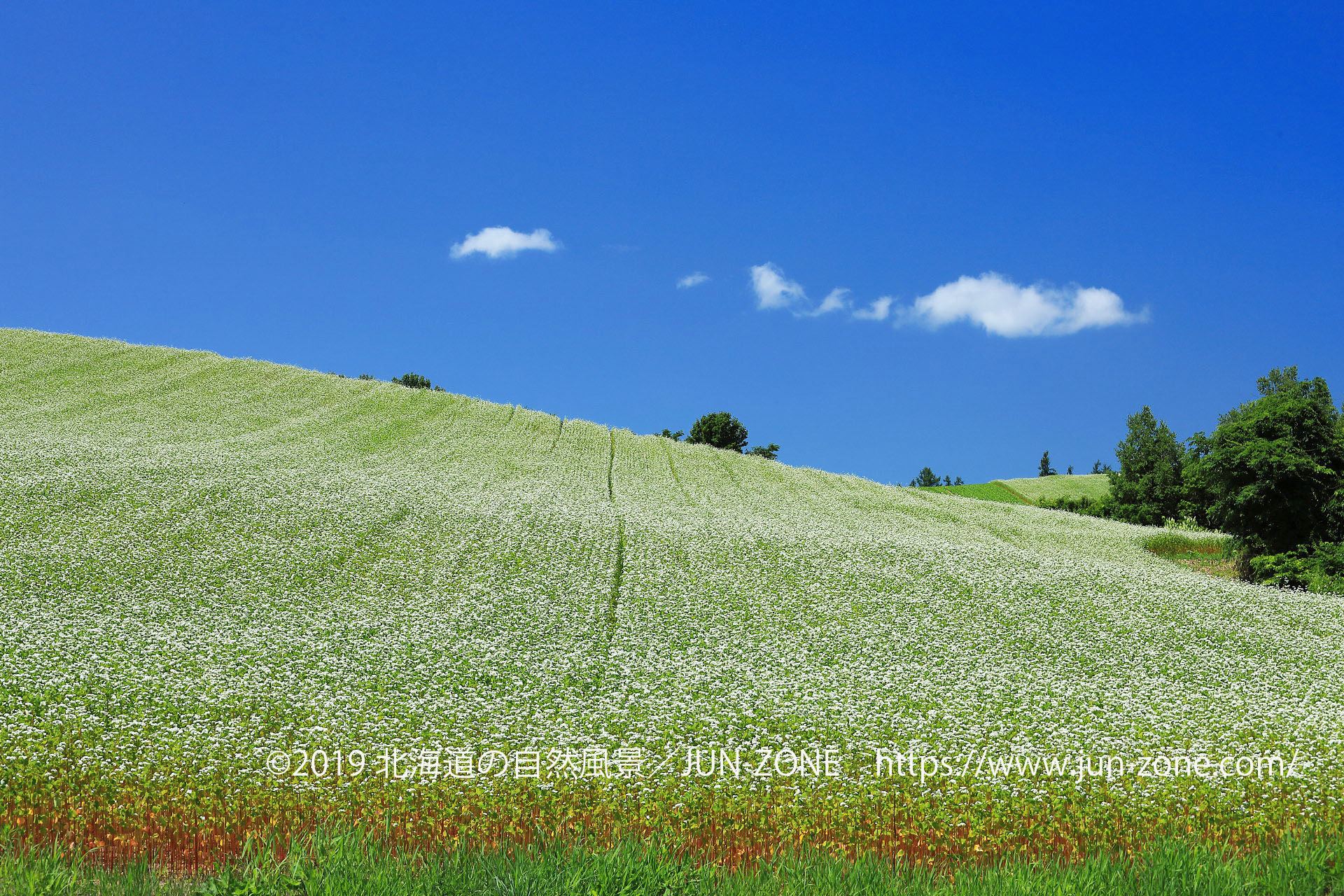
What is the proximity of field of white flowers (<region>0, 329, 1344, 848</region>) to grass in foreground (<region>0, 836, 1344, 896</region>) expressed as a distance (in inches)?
85.5

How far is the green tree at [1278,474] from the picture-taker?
32.5 m

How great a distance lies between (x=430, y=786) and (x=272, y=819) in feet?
6.34

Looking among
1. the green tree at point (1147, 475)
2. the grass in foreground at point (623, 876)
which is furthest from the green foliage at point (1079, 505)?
the grass in foreground at point (623, 876)

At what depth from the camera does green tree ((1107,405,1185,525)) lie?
73.7 m

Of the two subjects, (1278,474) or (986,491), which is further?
(986,491)

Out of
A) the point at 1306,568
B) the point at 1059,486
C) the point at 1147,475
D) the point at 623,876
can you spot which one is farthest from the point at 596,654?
the point at 1059,486

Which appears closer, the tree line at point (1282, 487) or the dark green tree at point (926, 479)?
the tree line at point (1282, 487)

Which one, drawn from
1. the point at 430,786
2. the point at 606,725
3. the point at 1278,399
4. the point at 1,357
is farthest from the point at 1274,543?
the point at 1,357

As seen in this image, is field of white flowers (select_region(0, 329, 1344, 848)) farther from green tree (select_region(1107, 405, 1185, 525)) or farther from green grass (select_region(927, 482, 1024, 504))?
green grass (select_region(927, 482, 1024, 504))

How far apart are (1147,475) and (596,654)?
76.9 metres

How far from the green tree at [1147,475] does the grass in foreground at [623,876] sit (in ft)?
234

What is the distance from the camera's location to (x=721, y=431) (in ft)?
355

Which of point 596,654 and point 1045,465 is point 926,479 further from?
point 596,654

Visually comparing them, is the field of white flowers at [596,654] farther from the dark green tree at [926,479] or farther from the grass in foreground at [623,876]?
the dark green tree at [926,479]
